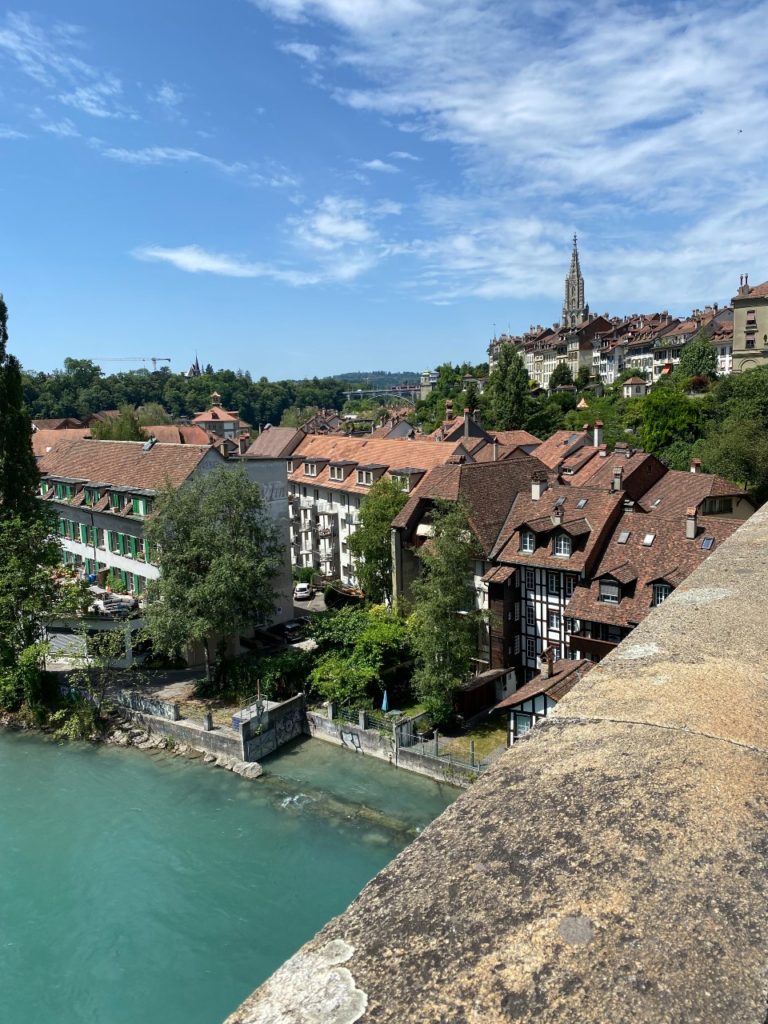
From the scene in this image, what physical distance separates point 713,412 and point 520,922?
54.6m

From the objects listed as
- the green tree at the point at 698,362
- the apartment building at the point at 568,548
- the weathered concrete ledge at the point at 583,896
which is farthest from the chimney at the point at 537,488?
the green tree at the point at 698,362

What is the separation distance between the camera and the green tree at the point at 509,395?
65312 millimetres

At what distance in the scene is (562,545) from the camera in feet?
80.0

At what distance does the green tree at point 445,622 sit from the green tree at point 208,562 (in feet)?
21.3

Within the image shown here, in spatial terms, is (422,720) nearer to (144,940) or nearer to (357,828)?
(357,828)

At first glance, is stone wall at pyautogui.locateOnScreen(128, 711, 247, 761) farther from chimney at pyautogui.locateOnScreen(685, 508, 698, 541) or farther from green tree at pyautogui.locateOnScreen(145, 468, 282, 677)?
chimney at pyautogui.locateOnScreen(685, 508, 698, 541)

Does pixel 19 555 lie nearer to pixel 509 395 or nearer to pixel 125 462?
pixel 125 462

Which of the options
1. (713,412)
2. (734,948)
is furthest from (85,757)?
(713,412)

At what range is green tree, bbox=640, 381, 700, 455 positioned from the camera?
163 ft

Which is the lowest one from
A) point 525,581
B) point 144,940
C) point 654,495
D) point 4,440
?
point 144,940

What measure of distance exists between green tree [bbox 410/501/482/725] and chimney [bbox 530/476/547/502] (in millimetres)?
4593

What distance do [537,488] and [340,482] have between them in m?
16.4

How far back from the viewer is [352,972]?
6.91 feet

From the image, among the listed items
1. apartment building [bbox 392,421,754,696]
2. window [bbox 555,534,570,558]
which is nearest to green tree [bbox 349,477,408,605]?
apartment building [bbox 392,421,754,696]
